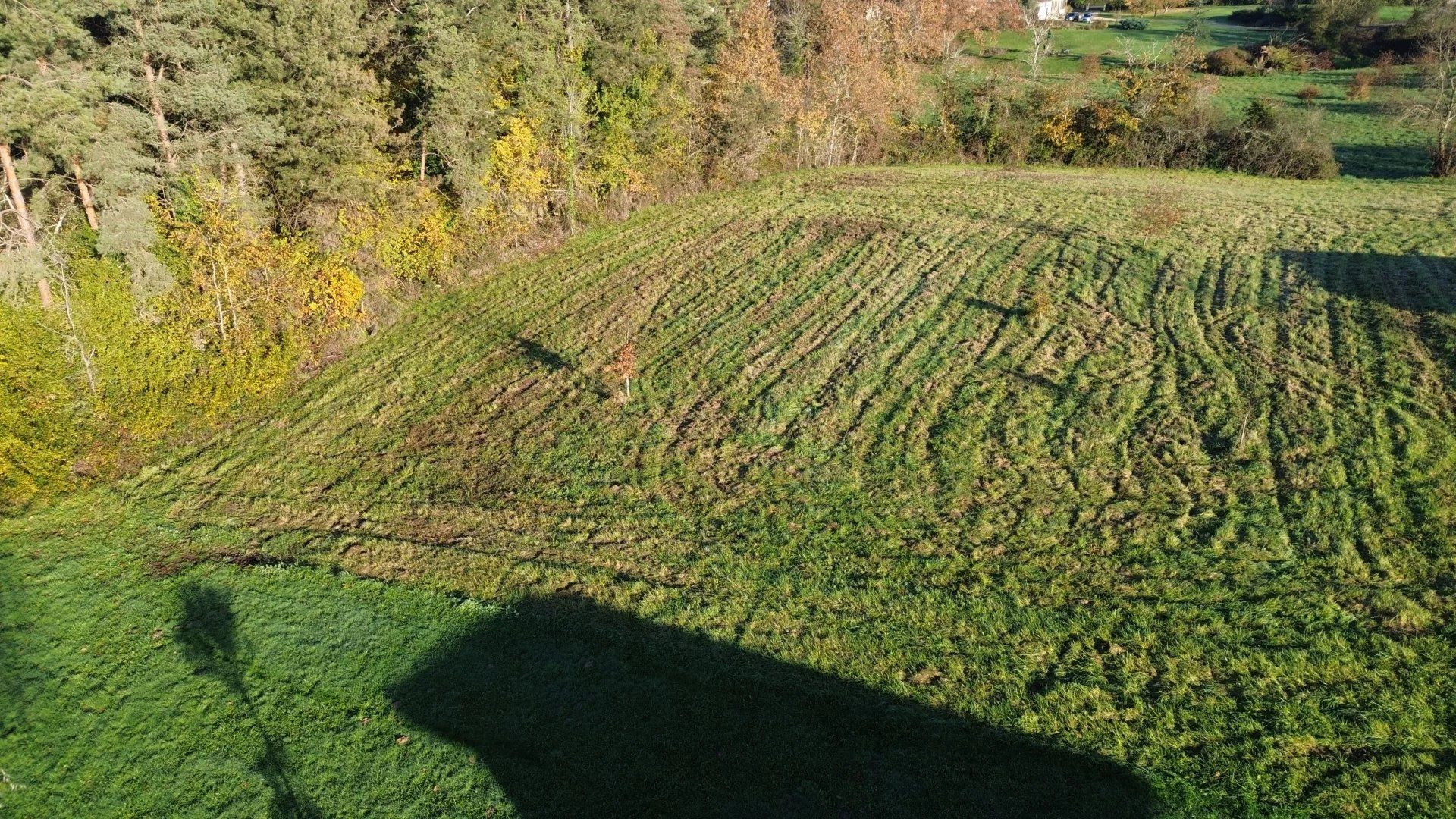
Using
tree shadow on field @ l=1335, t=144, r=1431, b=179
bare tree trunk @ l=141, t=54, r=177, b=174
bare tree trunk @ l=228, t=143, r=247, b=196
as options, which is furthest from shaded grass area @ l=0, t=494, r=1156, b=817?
tree shadow on field @ l=1335, t=144, r=1431, b=179

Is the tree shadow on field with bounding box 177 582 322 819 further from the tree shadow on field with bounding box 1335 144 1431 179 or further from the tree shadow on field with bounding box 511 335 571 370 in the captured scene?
the tree shadow on field with bounding box 1335 144 1431 179

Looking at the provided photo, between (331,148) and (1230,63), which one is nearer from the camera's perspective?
(331,148)

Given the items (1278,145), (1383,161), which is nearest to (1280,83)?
(1383,161)

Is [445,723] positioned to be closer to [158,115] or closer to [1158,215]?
[158,115]

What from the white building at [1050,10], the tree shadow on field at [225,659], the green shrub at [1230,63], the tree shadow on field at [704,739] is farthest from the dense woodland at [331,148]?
the white building at [1050,10]

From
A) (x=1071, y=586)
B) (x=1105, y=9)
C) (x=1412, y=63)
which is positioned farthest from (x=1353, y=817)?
(x=1105, y=9)

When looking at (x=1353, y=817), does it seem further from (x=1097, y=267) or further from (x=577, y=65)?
(x=577, y=65)
